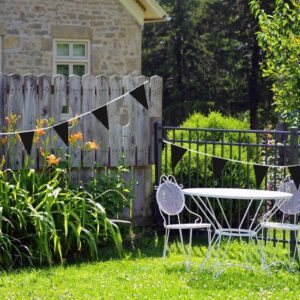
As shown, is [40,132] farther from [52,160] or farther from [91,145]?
[91,145]

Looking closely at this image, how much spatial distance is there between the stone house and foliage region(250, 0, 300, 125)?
4214mm

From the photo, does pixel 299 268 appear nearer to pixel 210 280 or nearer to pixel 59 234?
pixel 210 280

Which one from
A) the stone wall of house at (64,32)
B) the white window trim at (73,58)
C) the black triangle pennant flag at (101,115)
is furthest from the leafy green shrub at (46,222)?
the white window trim at (73,58)

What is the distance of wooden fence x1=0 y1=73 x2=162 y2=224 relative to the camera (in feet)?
26.5

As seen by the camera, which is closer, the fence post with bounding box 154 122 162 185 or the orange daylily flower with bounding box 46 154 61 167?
the orange daylily flower with bounding box 46 154 61 167

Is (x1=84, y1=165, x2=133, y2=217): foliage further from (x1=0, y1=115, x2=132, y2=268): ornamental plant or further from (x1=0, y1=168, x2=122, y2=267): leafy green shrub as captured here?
(x1=0, y1=168, x2=122, y2=267): leafy green shrub

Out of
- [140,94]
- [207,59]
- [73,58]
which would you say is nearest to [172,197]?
[140,94]

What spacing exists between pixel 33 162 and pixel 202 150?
266cm

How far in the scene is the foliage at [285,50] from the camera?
1086 cm

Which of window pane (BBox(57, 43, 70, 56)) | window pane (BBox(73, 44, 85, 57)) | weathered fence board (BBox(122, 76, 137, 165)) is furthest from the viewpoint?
window pane (BBox(73, 44, 85, 57))

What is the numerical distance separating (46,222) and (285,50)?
18.9 ft

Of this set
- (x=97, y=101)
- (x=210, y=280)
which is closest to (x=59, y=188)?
(x=97, y=101)

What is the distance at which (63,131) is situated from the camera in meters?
7.60

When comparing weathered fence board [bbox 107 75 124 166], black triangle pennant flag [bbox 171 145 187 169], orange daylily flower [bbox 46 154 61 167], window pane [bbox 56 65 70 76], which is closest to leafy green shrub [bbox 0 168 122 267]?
orange daylily flower [bbox 46 154 61 167]
